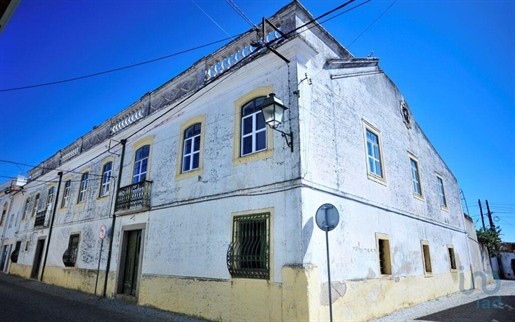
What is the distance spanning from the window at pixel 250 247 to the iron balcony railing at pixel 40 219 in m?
15.7

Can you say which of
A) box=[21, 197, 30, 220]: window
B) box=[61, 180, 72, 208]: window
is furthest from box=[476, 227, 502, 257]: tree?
box=[21, 197, 30, 220]: window

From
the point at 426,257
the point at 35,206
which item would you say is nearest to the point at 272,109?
the point at 426,257

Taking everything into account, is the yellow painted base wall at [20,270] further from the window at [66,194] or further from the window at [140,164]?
the window at [140,164]

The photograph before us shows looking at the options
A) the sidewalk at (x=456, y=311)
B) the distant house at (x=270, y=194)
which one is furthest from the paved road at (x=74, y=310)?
the sidewalk at (x=456, y=311)

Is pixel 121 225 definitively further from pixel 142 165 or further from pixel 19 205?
pixel 19 205

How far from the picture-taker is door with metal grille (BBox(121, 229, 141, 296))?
36.3 feet

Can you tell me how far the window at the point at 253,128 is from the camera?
8109mm

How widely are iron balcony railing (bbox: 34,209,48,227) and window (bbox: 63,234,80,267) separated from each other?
162 inches

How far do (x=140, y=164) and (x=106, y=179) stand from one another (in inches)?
120

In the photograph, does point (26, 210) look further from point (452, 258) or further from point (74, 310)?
point (452, 258)

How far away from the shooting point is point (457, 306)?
9875 mm

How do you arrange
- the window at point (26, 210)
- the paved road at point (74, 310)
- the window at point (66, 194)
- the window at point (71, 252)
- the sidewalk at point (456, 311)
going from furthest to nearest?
the window at point (26, 210) → the window at point (66, 194) → the window at point (71, 252) → the sidewalk at point (456, 311) → the paved road at point (74, 310)

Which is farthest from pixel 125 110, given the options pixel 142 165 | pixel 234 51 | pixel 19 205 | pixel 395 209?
pixel 19 205

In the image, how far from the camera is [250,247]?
736 cm
